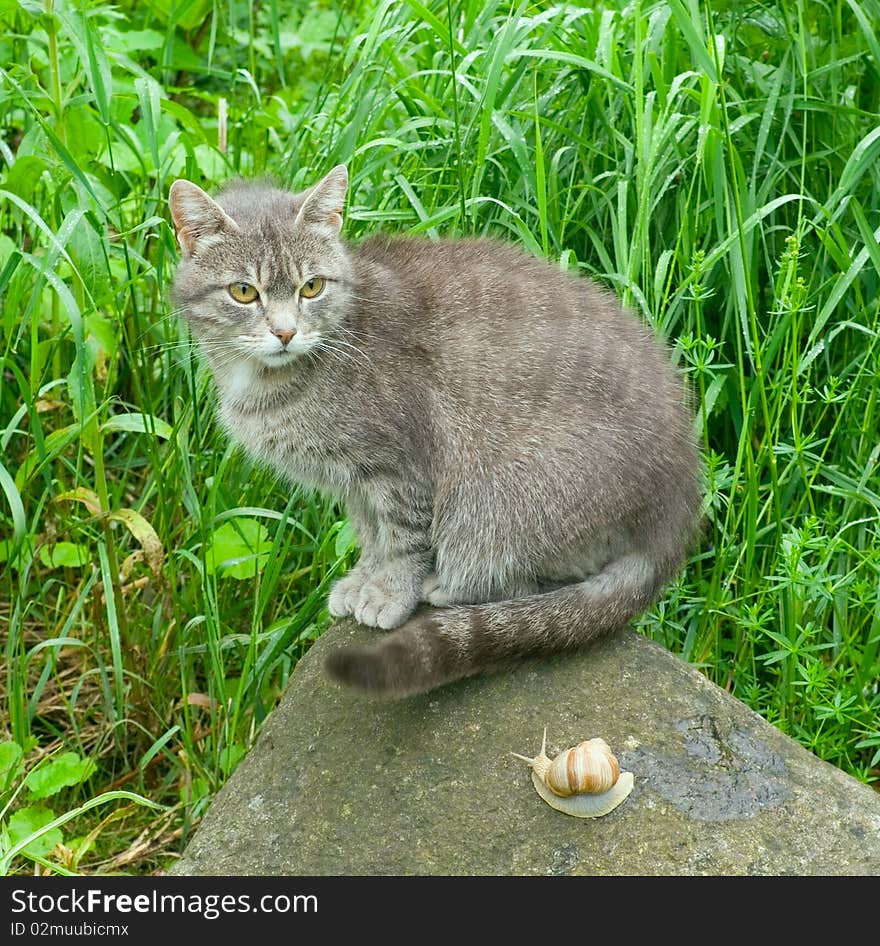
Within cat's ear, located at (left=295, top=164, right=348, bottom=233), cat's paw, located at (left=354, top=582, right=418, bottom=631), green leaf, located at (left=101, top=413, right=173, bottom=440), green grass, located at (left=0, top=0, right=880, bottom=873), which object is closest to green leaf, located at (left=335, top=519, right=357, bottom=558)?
green grass, located at (left=0, top=0, right=880, bottom=873)

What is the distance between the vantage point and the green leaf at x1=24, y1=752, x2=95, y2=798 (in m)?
3.43

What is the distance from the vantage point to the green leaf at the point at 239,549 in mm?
3666

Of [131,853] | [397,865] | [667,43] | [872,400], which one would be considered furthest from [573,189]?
[131,853]

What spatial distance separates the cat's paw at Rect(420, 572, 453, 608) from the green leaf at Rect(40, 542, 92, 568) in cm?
120

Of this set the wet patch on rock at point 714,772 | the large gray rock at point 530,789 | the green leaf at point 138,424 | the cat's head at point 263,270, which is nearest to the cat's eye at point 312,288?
the cat's head at point 263,270

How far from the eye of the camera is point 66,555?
3.86 metres

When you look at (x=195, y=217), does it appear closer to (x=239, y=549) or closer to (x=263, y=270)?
(x=263, y=270)

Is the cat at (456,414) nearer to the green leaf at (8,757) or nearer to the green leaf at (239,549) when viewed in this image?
the green leaf at (239,549)

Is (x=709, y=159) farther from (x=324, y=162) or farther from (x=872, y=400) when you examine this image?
(x=324, y=162)

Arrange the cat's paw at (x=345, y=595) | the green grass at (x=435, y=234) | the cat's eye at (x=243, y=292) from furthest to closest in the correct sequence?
1. the green grass at (x=435, y=234)
2. the cat's paw at (x=345, y=595)
3. the cat's eye at (x=243, y=292)

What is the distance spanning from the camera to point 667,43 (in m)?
3.80

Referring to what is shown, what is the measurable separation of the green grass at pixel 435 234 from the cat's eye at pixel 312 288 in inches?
16.6

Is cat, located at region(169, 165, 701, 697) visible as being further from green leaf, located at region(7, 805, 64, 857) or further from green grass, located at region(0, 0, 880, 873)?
green leaf, located at region(7, 805, 64, 857)

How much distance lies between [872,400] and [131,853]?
2449 mm
